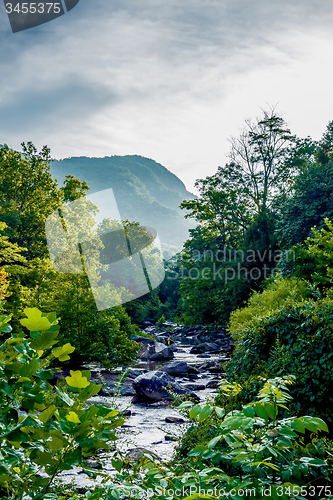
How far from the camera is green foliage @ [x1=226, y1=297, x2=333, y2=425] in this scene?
13.8 feet

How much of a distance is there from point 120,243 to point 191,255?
Answer: 1729cm

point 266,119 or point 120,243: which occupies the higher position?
point 266,119

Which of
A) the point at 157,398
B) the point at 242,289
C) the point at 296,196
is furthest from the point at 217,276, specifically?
the point at 157,398

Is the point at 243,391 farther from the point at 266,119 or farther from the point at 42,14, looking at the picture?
the point at 266,119

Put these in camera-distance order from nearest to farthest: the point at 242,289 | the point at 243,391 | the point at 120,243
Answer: the point at 243,391 < the point at 242,289 < the point at 120,243

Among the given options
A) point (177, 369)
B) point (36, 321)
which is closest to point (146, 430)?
point (177, 369)

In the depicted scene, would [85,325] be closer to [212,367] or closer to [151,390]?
[151,390]

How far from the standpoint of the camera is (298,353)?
15.1 ft

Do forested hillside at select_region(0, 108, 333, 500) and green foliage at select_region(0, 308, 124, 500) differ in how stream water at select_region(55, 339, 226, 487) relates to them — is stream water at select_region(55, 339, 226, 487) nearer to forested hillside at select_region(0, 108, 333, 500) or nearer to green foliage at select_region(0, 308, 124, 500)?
forested hillside at select_region(0, 108, 333, 500)

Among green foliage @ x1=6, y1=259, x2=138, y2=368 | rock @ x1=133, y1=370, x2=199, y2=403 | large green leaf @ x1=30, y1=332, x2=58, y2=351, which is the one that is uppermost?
large green leaf @ x1=30, y1=332, x2=58, y2=351

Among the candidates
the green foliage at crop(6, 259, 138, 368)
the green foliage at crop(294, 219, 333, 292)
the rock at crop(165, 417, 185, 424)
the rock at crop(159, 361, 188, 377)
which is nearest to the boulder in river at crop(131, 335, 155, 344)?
the green foliage at crop(6, 259, 138, 368)

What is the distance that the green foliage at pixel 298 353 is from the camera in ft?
13.8

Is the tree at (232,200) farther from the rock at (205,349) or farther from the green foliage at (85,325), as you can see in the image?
the green foliage at (85,325)

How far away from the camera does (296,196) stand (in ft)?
56.2
